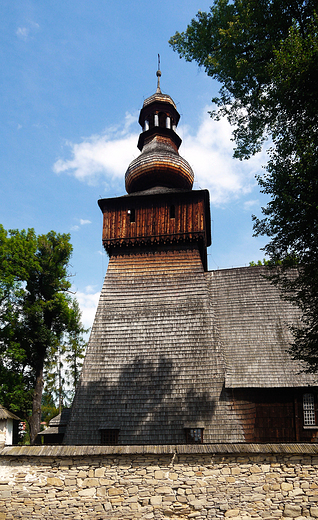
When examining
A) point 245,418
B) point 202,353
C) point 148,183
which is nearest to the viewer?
point 245,418

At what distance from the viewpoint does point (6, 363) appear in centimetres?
2298

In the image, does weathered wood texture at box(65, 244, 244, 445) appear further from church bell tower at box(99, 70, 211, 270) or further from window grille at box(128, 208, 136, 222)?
window grille at box(128, 208, 136, 222)

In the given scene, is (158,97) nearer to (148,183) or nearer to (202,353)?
(148,183)

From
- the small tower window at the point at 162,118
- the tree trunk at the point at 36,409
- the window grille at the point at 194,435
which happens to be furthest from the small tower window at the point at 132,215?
the tree trunk at the point at 36,409

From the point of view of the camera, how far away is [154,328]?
15.5 metres

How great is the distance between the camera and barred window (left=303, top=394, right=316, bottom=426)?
13.9 metres

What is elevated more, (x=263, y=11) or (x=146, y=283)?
(x=263, y=11)

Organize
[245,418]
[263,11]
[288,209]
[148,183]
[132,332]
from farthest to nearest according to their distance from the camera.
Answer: [148,183], [132,332], [245,418], [263,11], [288,209]

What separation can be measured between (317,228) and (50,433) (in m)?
14.1

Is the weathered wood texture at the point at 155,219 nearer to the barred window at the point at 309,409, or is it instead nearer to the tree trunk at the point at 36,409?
the barred window at the point at 309,409

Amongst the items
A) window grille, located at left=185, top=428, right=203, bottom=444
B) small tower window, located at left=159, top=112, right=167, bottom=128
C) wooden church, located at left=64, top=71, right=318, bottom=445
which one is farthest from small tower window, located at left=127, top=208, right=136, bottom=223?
window grille, located at left=185, top=428, right=203, bottom=444

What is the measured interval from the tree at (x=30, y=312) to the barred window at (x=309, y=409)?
48.1 ft

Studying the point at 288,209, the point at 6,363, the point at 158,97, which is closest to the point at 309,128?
the point at 288,209

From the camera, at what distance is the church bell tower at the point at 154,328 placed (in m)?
13.5
